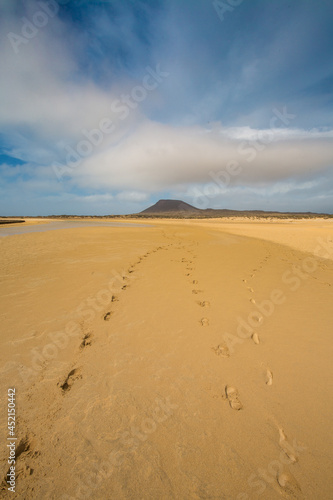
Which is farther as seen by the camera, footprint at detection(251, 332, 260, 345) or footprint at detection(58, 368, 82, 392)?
footprint at detection(251, 332, 260, 345)

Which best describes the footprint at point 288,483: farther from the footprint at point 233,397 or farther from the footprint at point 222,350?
the footprint at point 222,350

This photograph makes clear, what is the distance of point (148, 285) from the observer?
5.90m

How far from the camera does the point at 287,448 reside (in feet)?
6.40

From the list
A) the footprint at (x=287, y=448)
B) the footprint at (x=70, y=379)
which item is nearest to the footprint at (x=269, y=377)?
the footprint at (x=287, y=448)

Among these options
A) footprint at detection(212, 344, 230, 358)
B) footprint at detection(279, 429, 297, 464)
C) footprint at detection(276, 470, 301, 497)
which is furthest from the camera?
footprint at detection(212, 344, 230, 358)

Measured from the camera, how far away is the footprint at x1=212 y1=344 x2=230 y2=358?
3169 mm

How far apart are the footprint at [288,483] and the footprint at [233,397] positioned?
60 centimetres

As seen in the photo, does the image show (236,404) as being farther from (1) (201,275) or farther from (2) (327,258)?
(2) (327,258)

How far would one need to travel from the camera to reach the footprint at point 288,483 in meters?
1.67

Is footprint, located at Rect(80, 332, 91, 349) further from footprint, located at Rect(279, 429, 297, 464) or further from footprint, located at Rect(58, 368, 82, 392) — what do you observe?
footprint, located at Rect(279, 429, 297, 464)

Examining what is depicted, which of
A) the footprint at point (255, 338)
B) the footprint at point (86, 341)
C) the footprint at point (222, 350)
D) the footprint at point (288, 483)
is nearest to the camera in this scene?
the footprint at point (288, 483)

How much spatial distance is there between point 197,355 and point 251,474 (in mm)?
1415

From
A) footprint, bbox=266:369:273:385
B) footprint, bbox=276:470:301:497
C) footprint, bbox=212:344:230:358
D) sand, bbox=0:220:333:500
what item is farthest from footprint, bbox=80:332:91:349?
footprint, bbox=276:470:301:497

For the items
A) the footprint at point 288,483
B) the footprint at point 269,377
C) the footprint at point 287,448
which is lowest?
the footprint at point 288,483
